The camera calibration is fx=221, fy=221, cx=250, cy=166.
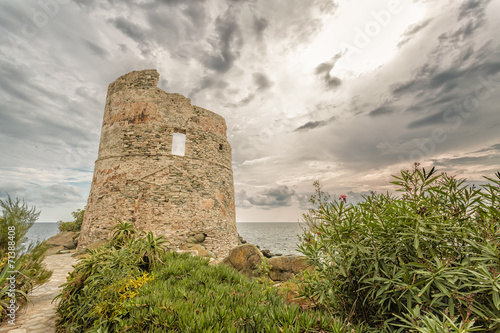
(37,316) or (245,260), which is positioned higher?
(245,260)

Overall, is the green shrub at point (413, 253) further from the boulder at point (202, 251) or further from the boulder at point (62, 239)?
the boulder at point (62, 239)

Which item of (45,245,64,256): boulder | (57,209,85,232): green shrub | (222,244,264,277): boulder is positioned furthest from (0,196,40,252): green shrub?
(57,209,85,232): green shrub

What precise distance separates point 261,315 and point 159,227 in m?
8.91

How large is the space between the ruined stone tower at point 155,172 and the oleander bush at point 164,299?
5162 mm

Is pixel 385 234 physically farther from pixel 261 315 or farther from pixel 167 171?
pixel 167 171

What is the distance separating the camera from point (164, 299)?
264 cm

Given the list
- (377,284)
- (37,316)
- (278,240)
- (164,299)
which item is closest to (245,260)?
(164,299)

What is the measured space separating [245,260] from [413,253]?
509 cm

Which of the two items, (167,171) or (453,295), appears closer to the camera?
(453,295)

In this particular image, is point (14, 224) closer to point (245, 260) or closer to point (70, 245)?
point (245, 260)

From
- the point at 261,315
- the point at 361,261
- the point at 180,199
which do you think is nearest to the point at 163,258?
the point at 261,315

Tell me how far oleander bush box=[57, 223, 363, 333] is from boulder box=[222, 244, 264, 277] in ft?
6.54

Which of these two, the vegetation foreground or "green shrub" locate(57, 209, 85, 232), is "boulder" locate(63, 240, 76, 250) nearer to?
"green shrub" locate(57, 209, 85, 232)

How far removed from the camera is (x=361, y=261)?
259 centimetres
